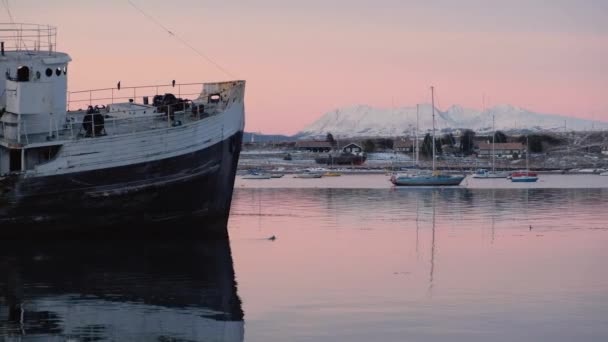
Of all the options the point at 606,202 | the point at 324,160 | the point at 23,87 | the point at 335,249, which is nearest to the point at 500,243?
the point at 335,249

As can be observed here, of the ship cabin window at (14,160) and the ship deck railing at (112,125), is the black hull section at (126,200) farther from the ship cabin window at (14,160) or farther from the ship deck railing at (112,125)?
the ship deck railing at (112,125)

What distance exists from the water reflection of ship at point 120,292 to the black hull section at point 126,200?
0.74 metres

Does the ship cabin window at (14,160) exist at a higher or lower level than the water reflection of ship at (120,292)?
higher

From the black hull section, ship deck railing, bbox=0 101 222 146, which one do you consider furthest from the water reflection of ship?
ship deck railing, bbox=0 101 222 146

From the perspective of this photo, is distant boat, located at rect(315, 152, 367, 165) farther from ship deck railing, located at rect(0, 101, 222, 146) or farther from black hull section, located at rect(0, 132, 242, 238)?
black hull section, located at rect(0, 132, 242, 238)

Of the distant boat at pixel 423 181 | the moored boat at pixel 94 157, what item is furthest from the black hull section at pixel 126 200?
the distant boat at pixel 423 181

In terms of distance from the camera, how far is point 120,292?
25.2 m

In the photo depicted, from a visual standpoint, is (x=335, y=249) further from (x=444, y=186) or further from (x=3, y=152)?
(x=444, y=186)

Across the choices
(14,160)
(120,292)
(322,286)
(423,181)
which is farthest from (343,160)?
(120,292)

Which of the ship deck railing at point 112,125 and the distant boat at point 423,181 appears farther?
the distant boat at point 423,181

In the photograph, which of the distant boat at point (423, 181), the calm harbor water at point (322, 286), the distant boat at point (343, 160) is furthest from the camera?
the distant boat at point (343, 160)

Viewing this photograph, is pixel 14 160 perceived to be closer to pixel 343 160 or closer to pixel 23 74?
pixel 23 74

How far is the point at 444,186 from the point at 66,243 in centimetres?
7160

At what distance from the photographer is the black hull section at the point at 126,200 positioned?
33.8 m
